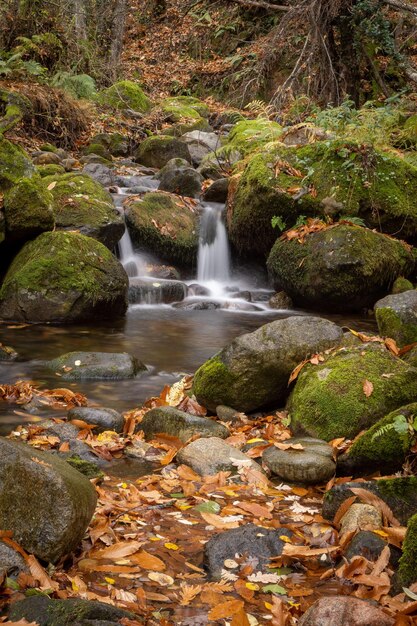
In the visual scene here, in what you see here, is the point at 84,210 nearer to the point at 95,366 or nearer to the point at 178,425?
the point at 95,366

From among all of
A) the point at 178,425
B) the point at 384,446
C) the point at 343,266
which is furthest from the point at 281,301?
the point at 384,446

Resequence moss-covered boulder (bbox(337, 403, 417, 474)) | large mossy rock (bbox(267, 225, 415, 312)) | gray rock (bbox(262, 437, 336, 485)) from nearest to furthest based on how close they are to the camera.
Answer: moss-covered boulder (bbox(337, 403, 417, 474)) < gray rock (bbox(262, 437, 336, 485)) < large mossy rock (bbox(267, 225, 415, 312))

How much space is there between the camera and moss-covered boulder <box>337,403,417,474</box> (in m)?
3.81

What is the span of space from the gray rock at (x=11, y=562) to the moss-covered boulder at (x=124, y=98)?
61.5ft

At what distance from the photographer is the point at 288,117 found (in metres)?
15.2

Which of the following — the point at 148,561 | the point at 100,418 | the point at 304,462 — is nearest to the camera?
the point at 148,561

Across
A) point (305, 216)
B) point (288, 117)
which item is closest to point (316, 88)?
point (288, 117)

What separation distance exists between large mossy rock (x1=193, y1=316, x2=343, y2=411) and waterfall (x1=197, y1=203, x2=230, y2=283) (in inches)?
279

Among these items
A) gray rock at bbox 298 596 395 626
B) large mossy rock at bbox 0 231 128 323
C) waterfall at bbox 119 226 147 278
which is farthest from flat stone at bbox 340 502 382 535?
waterfall at bbox 119 226 147 278

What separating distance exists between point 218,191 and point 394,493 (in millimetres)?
10934

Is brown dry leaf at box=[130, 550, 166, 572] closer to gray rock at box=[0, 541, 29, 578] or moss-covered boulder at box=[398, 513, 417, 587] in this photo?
gray rock at box=[0, 541, 29, 578]

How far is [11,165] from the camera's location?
10188 mm

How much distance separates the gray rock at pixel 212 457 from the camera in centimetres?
446

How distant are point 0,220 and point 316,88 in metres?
9.61
